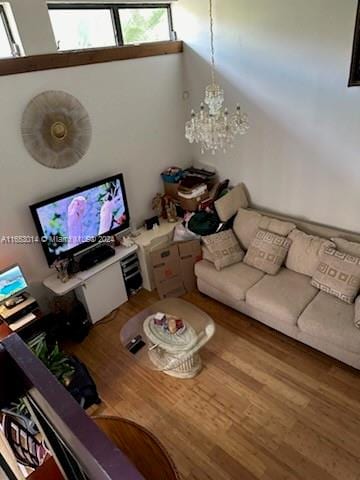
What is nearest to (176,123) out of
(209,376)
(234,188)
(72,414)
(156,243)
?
A: (234,188)

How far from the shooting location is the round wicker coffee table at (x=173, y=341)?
2.75m

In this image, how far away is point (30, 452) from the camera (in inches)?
58.7

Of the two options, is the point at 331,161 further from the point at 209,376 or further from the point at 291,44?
the point at 209,376

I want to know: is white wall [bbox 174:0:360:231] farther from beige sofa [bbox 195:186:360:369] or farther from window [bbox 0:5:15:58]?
window [bbox 0:5:15:58]

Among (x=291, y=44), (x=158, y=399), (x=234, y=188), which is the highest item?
(x=291, y=44)

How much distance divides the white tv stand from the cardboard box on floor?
330 mm

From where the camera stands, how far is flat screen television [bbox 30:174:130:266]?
320 cm

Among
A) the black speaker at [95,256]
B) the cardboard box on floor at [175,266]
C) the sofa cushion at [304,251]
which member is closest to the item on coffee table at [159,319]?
the cardboard box on floor at [175,266]

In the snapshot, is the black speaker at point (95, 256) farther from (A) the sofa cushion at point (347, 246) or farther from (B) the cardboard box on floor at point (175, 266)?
(A) the sofa cushion at point (347, 246)

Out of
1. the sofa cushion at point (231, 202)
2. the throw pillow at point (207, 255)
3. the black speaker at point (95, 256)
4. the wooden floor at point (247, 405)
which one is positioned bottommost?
the wooden floor at point (247, 405)

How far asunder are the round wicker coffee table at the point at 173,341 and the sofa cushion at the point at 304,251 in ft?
3.66

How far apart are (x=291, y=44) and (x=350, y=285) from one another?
2.22 metres

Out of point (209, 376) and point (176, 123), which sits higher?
point (176, 123)

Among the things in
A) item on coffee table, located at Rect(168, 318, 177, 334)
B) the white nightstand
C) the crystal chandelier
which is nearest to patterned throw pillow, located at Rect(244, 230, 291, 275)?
the white nightstand
